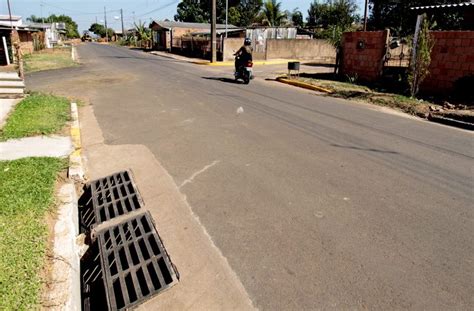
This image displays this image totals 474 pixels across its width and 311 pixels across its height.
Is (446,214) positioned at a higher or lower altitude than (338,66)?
lower

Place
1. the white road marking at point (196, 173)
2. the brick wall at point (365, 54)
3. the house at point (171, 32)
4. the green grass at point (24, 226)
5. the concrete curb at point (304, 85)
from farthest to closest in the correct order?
the house at point (171, 32)
the brick wall at point (365, 54)
the concrete curb at point (304, 85)
the white road marking at point (196, 173)
the green grass at point (24, 226)

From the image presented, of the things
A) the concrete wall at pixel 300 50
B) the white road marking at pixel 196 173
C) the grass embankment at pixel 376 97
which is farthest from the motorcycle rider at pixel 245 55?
the concrete wall at pixel 300 50

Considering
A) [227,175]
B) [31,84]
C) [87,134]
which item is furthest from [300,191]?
[31,84]

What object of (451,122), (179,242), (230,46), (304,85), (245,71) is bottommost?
(179,242)

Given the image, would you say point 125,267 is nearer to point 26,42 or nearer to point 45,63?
point 45,63

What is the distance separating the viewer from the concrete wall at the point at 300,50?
103ft

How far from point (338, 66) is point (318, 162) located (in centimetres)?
1303

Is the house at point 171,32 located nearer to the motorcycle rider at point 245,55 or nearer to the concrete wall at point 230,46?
the concrete wall at point 230,46

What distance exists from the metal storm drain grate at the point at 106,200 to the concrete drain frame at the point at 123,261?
0.02m

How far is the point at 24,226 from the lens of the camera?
3578 mm

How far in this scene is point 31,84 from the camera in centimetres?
1482

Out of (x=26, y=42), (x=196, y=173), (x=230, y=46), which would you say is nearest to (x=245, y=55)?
(x=196, y=173)

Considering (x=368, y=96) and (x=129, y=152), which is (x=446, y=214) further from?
(x=368, y=96)

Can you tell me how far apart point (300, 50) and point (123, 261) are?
3257cm
